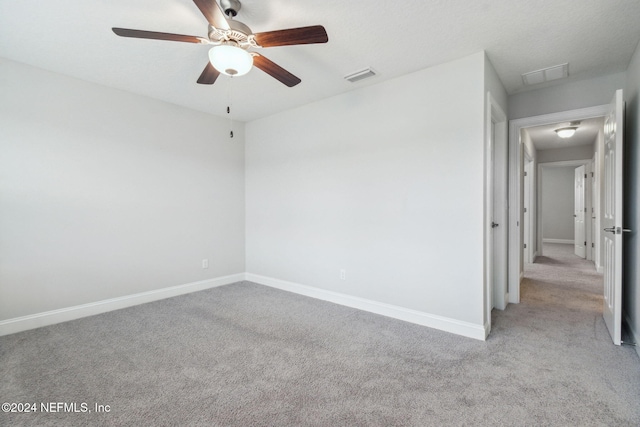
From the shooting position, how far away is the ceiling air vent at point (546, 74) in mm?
2889

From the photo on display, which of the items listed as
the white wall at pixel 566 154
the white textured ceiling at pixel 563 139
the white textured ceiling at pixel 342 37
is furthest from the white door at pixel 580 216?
the white textured ceiling at pixel 342 37

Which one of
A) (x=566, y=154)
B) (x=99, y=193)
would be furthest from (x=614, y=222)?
(x=566, y=154)

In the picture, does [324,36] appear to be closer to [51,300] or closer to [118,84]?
[118,84]

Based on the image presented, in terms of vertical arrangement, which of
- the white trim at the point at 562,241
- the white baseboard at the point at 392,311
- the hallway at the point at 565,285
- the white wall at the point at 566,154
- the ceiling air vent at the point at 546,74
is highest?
the ceiling air vent at the point at 546,74

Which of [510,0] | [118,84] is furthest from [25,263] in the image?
[510,0]

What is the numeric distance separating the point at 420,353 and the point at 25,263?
3.72 metres

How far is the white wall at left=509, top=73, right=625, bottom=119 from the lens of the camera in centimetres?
305

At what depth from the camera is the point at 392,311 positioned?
319 centimetres

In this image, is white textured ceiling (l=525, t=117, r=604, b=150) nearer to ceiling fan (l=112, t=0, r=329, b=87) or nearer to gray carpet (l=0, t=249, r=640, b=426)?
gray carpet (l=0, t=249, r=640, b=426)

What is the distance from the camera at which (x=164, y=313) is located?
3.31m

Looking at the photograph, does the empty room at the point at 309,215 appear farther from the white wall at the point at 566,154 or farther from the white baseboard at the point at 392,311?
the white wall at the point at 566,154

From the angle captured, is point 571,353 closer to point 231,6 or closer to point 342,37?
point 342,37

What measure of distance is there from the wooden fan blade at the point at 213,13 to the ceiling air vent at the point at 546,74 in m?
2.93

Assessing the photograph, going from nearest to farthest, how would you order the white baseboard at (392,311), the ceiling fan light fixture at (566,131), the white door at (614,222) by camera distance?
the white door at (614,222) → the white baseboard at (392,311) → the ceiling fan light fixture at (566,131)
